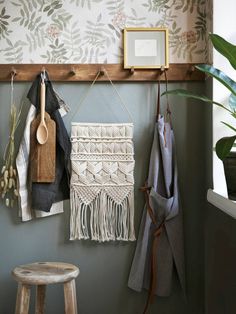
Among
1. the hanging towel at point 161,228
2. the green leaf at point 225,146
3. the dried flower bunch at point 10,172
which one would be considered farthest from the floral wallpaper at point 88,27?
the green leaf at point 225,146

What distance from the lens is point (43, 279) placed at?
1743mm

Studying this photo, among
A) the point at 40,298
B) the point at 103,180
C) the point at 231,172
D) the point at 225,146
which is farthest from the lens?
the point at 103,180

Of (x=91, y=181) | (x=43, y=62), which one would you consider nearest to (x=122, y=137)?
(x=91, y=181)

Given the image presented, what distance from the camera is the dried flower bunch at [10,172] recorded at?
81.0 inches

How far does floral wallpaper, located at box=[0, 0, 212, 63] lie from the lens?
2.12 m

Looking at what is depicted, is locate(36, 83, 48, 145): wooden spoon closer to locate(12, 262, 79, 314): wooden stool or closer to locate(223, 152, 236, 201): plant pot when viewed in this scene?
locate(12, 262, 79, 314): wooden stool

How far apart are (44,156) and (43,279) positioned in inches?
24.0

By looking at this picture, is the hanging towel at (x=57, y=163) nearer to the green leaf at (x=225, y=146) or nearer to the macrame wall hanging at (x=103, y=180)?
the macrame wall hanging at (x=103, y=180)

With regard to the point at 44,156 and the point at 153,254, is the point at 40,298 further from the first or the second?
the point at 44,156

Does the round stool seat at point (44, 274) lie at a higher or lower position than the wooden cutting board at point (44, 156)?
lower

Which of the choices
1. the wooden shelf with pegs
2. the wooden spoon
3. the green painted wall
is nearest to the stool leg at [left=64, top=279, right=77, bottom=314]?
the green painted wall

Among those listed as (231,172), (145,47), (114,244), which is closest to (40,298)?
(114,244)

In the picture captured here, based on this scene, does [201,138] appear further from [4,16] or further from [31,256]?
[4,16]

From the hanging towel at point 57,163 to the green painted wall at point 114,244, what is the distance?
0.07m
